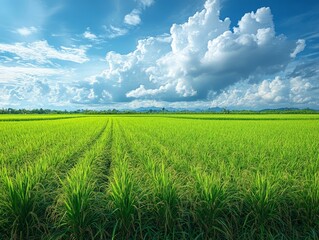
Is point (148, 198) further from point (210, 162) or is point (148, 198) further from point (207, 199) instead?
point (210, 162)

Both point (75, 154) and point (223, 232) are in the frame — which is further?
point (75, 154)

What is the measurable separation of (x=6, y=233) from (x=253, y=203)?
3661mm

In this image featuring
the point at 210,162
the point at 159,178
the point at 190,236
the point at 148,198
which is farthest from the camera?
the point at 210,162

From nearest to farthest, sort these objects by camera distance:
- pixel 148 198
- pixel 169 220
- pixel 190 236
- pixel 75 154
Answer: pixel 190 236
pixel 169 220
pixel 148 198
pixel 75 154

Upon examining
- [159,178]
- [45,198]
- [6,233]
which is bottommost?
[6,233]

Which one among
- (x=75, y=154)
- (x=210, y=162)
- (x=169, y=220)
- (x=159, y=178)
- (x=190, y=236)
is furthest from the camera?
(x=75, y=154)

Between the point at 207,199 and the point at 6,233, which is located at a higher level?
the point at 207,199

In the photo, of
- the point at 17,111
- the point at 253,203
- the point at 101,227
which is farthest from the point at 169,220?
the point at 17,111

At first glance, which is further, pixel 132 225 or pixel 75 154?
pixel 75 154

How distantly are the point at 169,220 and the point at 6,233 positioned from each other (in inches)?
93.3

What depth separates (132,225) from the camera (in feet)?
11.3

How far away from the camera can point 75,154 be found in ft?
29.4

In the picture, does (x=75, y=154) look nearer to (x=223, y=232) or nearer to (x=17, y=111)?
(x=223, y=232)

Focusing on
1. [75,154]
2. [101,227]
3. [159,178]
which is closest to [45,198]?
[101,227]
